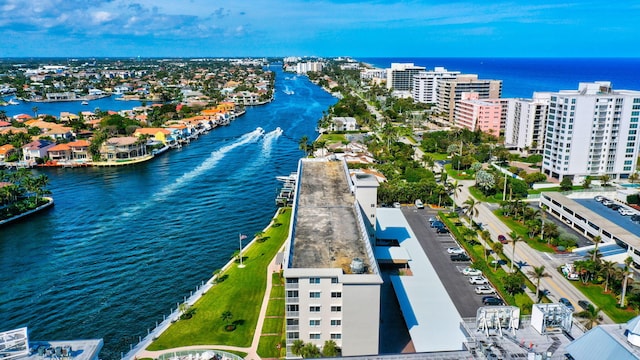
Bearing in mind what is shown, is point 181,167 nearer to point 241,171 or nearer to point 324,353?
point 241,171

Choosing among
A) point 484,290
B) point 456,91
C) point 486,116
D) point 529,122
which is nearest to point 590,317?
point 484,290

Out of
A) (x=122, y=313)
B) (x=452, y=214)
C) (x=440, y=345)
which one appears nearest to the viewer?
(x=440, y=345)

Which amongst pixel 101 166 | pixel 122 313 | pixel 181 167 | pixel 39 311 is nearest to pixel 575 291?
pixel 122 313

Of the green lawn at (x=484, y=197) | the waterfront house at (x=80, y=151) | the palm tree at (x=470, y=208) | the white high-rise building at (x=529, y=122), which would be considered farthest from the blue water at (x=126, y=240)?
the white high-rise building at (x=529, y=122)

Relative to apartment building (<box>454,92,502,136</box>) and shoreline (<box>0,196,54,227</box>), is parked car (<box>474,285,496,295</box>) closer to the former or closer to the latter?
shoreline (<box>0,196,54,227</box>)

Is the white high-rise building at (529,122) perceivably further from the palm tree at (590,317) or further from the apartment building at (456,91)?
the palm tree at (590,317)

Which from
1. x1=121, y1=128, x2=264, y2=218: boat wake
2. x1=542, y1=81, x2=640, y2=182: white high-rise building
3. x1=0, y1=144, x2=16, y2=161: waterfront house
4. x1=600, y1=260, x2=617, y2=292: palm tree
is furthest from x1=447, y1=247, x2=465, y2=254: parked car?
x1=0, y1=144, x2=16, y2=161: waterfront house
